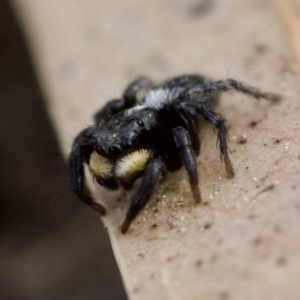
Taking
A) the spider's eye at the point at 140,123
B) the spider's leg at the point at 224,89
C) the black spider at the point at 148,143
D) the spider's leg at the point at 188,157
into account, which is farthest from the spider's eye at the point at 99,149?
the spider's leg at the point at 224,89

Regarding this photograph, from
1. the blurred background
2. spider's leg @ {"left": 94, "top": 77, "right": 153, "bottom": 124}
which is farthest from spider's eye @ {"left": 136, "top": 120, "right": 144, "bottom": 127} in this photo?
the blurred background

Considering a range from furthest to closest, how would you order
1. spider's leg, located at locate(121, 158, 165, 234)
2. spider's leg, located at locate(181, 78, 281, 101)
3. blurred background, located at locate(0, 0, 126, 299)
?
blurred background, located at locate(0, 0, 126, 299), spider's leg, located at locate(181, 78, 281, 101), spider's leg, located at locate(121, 158, 165, 234)

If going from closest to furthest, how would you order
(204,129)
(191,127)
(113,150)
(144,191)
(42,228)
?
1. (144,191)
2. (113,150)
3. (191,127)
4. (204,129)
5. (42,228)

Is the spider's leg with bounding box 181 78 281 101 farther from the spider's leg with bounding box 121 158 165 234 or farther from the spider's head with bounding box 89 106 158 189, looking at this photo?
the spider's leg with bounding box 121 158 165 234

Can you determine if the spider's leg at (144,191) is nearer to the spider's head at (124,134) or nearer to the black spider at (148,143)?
the black spider at (148,143)

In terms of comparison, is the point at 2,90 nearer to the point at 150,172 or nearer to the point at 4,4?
the point at 4,4

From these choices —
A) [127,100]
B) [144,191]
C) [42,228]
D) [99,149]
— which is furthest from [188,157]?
[42,228]

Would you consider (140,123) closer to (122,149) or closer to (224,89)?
(122,149)
